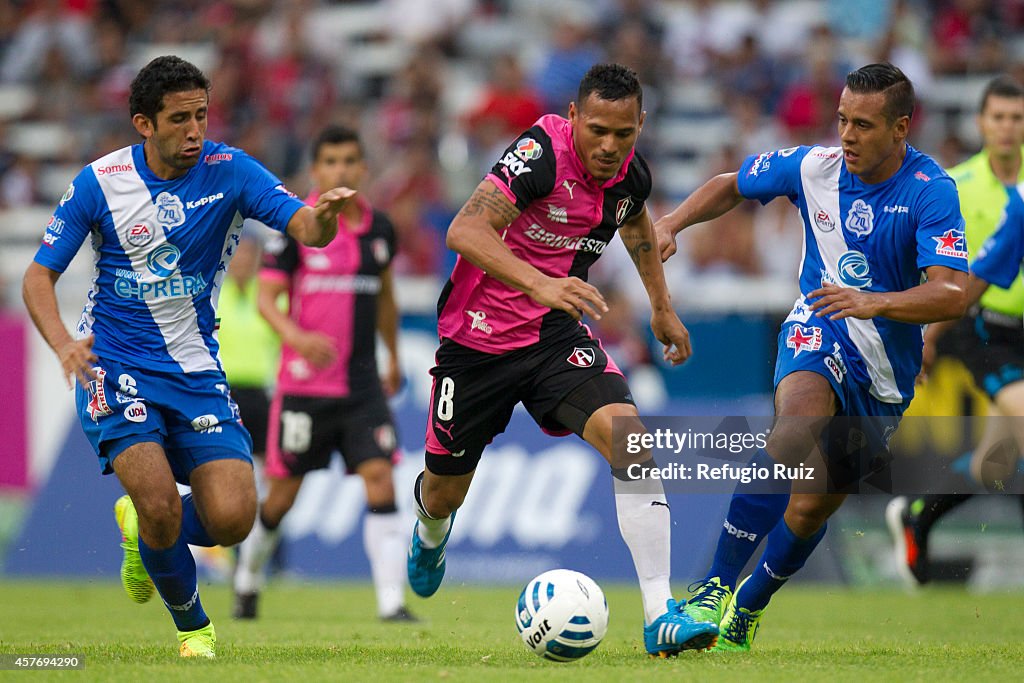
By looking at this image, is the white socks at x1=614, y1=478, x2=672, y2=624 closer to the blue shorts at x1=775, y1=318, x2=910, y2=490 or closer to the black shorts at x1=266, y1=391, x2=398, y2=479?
the blue shorts at x1=775, y1=318, x2=910, y2=490

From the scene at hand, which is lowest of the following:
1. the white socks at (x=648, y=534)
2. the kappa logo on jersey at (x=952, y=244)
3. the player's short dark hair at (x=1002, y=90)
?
the white socks at (x=648, y=534)

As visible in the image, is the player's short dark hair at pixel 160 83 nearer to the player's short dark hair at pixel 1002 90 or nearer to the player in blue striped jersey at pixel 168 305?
the player in blue striped jersey at pixel 168 305

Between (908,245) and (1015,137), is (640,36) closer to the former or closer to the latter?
(1015,137)

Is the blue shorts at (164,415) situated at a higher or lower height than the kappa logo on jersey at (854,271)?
lower

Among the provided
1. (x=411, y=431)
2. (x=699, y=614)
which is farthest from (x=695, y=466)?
(x=411, y=431)

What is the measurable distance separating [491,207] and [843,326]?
79.4 inches

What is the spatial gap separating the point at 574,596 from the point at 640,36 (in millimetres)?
13276

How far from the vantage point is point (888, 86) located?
24.0 feet

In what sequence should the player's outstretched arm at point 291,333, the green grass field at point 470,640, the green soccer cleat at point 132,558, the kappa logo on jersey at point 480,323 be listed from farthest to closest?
the player's outstretched arm at point 291,333 < the green soccer cleat at point 132,558 < the kappa logo on jersey at point 480,323 < the green grass field at point 470,640

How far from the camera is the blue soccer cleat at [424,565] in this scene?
838 cm

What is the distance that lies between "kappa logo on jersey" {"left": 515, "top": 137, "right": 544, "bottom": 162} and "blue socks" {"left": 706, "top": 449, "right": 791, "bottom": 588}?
1.88 m

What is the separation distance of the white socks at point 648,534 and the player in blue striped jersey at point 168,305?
6.18 ft

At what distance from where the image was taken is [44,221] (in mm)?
18156

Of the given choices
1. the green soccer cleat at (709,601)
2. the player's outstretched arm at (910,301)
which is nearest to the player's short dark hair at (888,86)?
the player's outstretched arm at (910,301)
